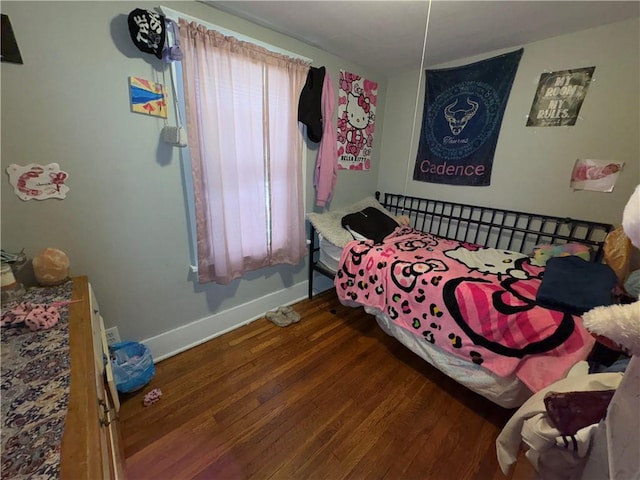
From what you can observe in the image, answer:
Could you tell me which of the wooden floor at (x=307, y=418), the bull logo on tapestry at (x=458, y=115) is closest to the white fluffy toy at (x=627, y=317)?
the wooden floor at (x=307, y=418)

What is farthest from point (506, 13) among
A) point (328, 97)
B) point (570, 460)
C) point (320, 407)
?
point (320, 407)

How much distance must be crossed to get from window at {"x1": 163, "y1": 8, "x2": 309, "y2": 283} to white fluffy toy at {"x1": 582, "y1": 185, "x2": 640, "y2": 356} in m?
1.77

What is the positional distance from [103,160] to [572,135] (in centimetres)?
305

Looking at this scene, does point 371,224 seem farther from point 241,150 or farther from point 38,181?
point 38,181

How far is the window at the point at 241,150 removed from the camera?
59.9 inches

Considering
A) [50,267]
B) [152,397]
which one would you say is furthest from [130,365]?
[50,267]

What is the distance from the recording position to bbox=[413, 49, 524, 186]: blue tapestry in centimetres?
203

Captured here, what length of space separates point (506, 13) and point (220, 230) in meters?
2.29

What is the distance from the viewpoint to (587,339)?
3.50 feet

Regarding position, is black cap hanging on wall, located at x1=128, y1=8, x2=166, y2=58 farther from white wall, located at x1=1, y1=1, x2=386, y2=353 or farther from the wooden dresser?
the wooden dresser

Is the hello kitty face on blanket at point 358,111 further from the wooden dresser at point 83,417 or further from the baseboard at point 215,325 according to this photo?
the wooden dresser at point 83,417

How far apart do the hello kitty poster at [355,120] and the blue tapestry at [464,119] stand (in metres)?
0.55

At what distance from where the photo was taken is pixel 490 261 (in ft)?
5.90

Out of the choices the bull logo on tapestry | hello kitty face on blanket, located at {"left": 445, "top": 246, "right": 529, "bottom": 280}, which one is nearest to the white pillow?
hello kitty face on blanket, located at {"left": 445, "top": 246, "right": 529, "bottom": 280}
